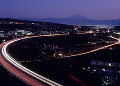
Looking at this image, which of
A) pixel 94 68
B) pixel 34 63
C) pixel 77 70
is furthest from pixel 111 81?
pixel 34 63

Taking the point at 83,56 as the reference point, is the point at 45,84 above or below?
above

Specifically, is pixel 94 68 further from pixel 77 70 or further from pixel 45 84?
pixel 45 84

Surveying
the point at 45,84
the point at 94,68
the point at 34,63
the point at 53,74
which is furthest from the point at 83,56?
the point at 45,84

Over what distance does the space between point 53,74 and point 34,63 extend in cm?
509

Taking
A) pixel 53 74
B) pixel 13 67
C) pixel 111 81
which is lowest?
pixel 111 81

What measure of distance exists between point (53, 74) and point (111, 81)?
677 cm

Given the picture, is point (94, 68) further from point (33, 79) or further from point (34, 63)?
point (33, 79)

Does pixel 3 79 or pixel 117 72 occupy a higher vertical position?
pixel 3 79

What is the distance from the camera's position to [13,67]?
532 inches

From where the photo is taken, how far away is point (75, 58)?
→ 2225cm

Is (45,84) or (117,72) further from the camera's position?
(117,72)

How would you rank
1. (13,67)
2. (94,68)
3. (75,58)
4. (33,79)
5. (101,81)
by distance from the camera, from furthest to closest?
(75,58) → (94,68) → (101,81) → (13,67) → (33,79)

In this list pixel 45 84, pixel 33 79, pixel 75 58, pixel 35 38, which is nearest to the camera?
pixel 45 84

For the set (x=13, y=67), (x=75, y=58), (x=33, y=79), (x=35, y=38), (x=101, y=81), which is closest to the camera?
(x=33, y=79)
